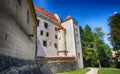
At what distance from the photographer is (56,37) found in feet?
88.9

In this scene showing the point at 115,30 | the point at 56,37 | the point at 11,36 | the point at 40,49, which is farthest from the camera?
the point at 56,37

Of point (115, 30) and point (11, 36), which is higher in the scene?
point (115, 30)

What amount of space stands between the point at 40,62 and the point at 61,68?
5353 millimetres

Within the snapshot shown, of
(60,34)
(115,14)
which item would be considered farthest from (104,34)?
(60,34)

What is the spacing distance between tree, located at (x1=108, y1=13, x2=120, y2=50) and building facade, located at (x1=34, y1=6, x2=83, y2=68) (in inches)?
348

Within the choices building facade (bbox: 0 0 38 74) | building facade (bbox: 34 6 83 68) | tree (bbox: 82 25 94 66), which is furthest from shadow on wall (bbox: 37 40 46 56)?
tree (bbox: 82 25 94 66)

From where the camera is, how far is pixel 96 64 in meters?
33.2

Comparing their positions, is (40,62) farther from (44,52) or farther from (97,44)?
(97,44)

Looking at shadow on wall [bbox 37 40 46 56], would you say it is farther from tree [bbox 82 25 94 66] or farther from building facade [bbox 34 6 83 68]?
tree [bbox 82 25 94 66]

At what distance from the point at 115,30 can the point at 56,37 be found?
46.1 ft

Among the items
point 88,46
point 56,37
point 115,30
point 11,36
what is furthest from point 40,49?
point 88,46

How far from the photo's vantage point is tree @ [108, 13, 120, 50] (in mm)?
24266

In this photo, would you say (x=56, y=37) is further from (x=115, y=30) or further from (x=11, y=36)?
(x=11, y=36)

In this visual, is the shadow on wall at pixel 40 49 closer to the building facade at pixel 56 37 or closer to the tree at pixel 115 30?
the building facade at pixel 56 37
